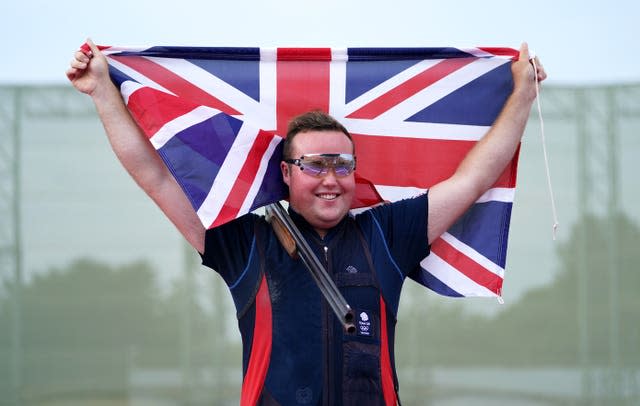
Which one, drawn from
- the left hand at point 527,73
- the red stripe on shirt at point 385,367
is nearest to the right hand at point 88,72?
the red stripe on shirt at point 385,367

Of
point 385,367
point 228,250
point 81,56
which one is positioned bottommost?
point 385,367

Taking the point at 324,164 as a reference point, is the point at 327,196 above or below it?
below

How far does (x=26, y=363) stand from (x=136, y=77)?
348 inches

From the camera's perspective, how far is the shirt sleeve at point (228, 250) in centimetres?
309

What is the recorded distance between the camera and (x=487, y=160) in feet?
11.0

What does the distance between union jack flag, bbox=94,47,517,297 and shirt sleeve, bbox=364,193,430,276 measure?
280 millimetres

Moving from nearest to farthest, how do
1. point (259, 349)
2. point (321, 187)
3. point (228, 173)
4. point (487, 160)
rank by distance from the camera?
point (259, 349) → point (321, 187) → point (228, 173) → point (487, 160)

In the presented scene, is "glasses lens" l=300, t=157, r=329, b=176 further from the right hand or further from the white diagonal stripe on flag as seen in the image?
the right hand

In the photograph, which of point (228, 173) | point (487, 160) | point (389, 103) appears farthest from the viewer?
point (389, 103)

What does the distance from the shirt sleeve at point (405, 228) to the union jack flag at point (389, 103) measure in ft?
0.92

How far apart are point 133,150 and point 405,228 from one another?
93 centimetres

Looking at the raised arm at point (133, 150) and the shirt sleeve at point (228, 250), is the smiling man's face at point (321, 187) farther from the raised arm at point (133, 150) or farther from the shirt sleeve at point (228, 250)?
the raised arm at point (133, 150)

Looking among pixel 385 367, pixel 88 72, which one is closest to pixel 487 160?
pixel 385 367

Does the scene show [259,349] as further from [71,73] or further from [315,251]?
[71,73]
